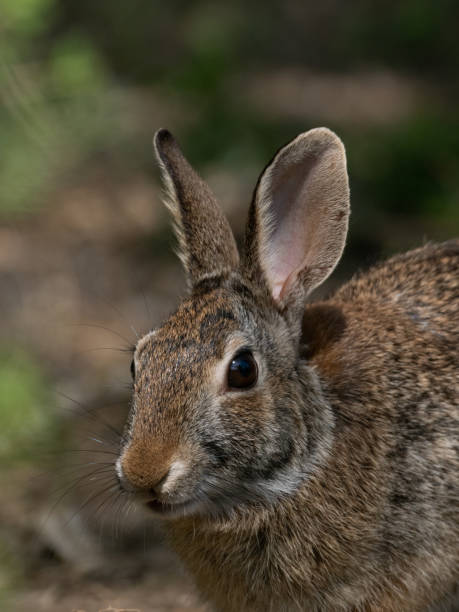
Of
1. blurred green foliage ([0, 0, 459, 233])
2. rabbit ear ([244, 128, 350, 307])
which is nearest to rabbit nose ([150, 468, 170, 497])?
rabbit ear ([244, 128, 350, 307])

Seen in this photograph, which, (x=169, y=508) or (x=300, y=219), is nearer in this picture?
(x=169, y=508)

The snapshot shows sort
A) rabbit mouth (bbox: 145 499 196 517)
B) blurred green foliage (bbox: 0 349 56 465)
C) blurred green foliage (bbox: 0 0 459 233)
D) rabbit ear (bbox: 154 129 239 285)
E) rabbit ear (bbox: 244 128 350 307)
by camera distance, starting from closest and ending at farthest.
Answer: rabbit mouth (bbox: 145 499 196 517)
rabbit ear (bbox: 244 128 350 307)
rabbit ear (bbox: 154 129 239 285)
blurred green foliage (bbox: 0 0 459 233)
blurred green foliage (bbox: 0 349 56 465)

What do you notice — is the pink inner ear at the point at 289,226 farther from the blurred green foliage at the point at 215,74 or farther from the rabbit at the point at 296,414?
the blurred green foliage at the point at 215,74

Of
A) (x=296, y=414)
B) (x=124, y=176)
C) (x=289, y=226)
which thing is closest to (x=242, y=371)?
(x=296, y=414)

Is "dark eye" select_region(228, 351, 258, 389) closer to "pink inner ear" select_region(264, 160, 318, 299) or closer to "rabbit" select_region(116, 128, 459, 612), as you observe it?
"rabbit" select_region(116, 128, 459, 612)

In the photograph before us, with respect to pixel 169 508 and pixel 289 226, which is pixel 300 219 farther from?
pixel 169 508

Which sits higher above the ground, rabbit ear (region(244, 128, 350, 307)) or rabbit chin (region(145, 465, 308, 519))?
rabbit ear (region(244, 128, 350, 307))

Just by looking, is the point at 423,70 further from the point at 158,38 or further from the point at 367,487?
the point at 367,487

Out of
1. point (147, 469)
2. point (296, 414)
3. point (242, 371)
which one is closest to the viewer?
point (147, 469)
